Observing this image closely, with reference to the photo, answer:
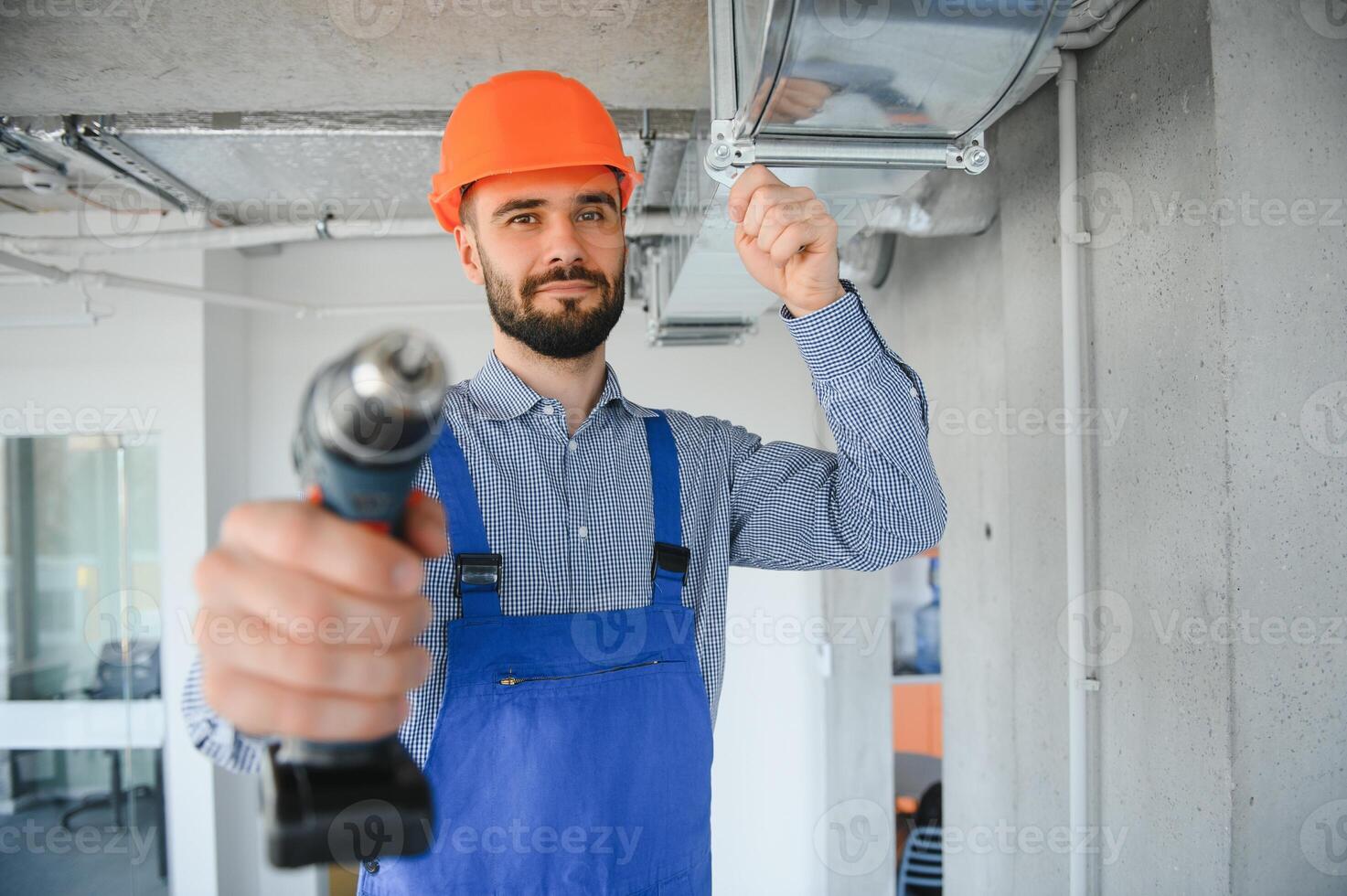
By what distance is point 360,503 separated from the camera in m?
0.49

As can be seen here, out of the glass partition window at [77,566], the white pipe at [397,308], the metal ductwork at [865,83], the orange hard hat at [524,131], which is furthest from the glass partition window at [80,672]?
the metal ductwork at [865,83]

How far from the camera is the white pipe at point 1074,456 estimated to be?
1.79 m

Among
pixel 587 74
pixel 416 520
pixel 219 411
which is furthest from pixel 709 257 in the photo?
pixel 219 411

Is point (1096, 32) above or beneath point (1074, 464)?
above

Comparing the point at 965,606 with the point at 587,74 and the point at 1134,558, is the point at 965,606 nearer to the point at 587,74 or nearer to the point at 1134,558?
the point at 1134,558

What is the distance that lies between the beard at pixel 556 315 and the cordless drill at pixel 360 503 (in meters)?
0.72

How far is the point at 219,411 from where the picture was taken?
12.9ft

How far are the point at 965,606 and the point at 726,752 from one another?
77.3 inches

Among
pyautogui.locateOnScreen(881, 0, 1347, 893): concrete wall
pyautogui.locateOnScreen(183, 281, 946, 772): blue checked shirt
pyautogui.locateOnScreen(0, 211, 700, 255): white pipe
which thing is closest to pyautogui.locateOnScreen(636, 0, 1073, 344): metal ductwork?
pyautogui.locateOnScreen(183, 281, 946, 772): blue checked shirt

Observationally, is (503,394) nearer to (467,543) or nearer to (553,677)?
(467,543)

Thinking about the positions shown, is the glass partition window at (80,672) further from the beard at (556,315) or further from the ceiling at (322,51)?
the beard at (556,315)

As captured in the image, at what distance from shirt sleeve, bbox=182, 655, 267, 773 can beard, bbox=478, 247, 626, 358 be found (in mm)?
598

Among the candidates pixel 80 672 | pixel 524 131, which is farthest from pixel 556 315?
pixel 80 672

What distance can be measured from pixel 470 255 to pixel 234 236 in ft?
6.77
